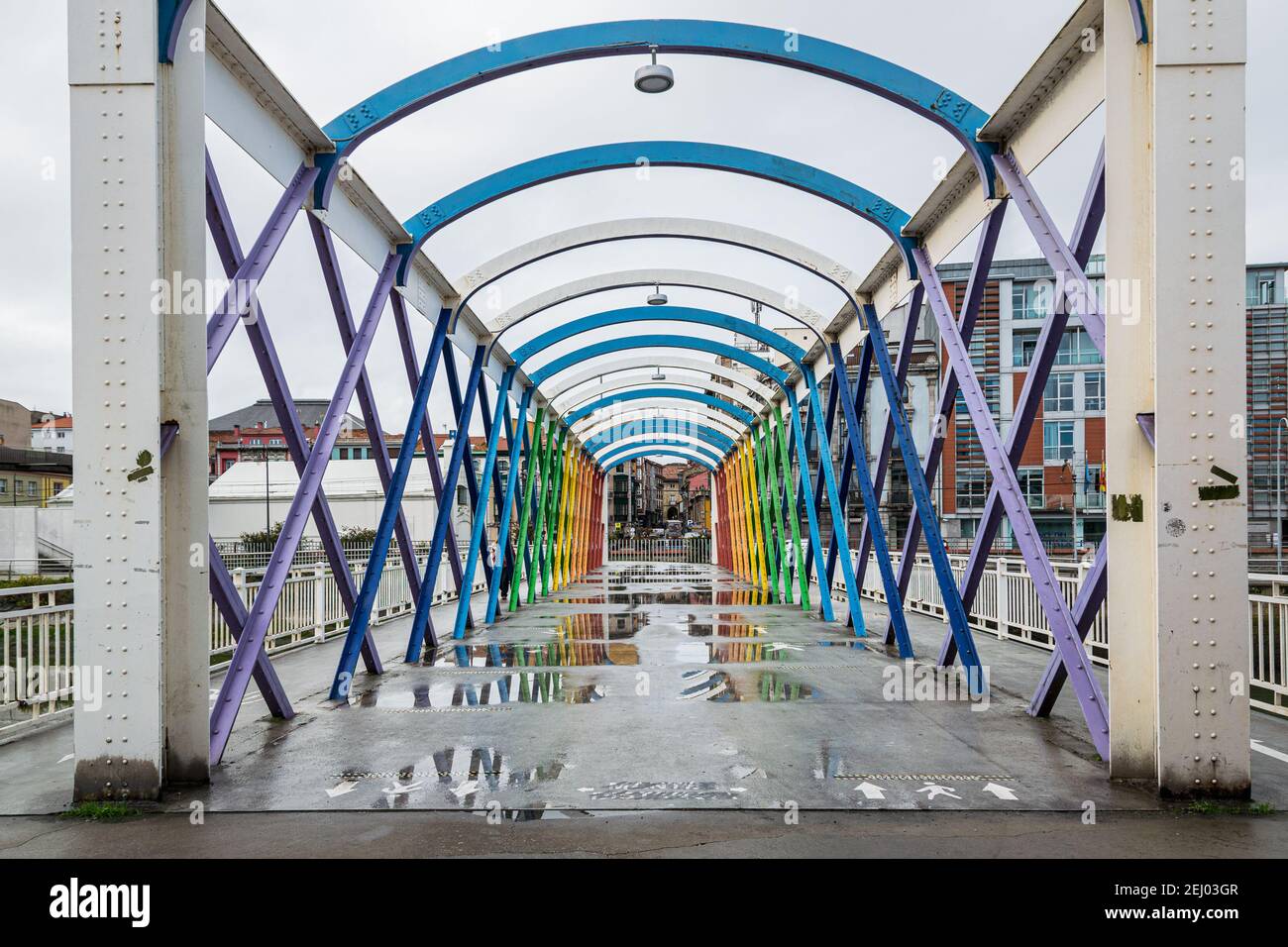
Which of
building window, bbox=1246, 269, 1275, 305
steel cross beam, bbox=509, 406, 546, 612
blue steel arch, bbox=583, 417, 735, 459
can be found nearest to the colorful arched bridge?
steel cross beam, bbox=509, 406, 546, 612

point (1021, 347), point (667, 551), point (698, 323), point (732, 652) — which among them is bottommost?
point (667, 551)

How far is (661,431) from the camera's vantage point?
104 ft

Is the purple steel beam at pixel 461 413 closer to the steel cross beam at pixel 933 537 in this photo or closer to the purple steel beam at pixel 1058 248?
the steel cross beam at pixel 933 537

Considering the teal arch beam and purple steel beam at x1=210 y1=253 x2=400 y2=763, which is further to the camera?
the teal arch beam

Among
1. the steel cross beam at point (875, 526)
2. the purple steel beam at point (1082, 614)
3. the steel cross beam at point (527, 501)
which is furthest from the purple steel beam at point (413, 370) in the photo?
the purple steel beam at point (1082, 614)

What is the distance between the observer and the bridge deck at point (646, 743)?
544 cm

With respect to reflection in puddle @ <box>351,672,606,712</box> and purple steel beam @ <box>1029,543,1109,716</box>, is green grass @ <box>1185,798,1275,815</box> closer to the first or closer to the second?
purple steel beam @ <box>1029,543,1109,716</box>

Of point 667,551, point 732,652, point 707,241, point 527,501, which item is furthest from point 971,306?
point 667,551

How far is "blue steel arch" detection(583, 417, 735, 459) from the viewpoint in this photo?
31328 mm

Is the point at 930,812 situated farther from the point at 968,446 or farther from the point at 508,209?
the point at 968,446

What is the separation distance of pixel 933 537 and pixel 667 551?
146ft

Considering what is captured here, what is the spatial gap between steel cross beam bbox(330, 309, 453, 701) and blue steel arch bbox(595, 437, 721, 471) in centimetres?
2179

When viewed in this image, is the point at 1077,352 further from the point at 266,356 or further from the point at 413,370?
the point at 266,356

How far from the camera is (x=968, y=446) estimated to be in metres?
43.6
